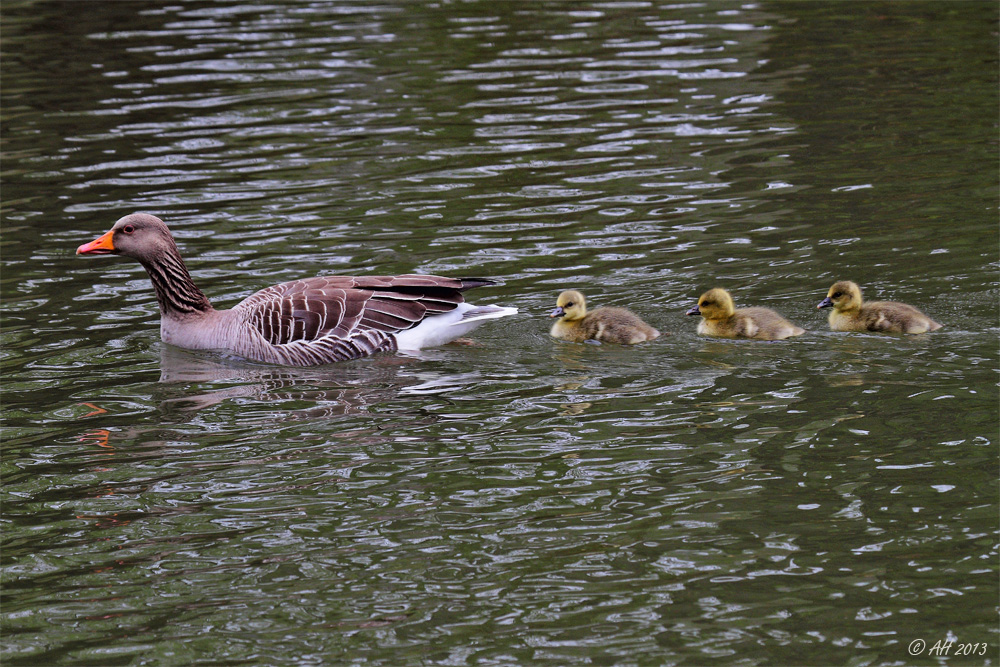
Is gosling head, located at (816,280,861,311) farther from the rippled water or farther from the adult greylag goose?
the adult greylag goose

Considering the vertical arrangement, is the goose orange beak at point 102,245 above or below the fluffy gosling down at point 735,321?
above

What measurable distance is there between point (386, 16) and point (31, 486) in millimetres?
18757

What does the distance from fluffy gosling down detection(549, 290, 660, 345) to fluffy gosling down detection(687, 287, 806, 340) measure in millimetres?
442

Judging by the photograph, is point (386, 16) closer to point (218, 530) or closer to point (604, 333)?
point (604, 333)

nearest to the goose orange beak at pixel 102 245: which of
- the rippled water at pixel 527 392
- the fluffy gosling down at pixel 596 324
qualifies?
the rippled water at pixel 527 392

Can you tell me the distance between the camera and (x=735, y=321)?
9.59 m

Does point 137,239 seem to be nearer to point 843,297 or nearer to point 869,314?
point 843,297

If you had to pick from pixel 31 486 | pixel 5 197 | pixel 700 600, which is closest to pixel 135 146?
pixel 5 197

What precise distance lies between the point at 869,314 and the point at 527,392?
2.82 meters

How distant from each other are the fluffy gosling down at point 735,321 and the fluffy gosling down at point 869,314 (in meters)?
0.32

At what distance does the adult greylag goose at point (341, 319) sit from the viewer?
32.6ft

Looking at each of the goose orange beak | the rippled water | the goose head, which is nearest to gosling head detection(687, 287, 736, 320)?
the rippled water

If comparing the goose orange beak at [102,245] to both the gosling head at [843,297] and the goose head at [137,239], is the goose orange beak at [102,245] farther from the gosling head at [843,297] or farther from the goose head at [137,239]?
the gosling head at [843,297]

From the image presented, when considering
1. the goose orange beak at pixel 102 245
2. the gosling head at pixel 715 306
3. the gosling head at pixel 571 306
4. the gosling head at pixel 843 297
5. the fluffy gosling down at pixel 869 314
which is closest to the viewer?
the fluffy gosling down at pixel 869 314
